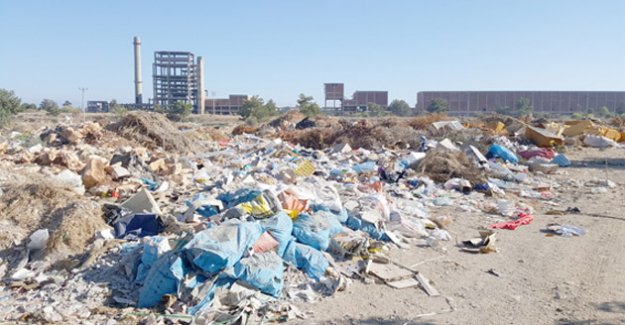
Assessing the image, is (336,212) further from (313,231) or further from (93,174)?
(93,174)

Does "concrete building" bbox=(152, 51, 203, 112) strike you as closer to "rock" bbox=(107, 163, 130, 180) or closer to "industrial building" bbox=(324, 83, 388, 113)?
"industrial building" bbox=(324, 83, 388, 113)

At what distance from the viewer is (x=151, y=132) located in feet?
44.6

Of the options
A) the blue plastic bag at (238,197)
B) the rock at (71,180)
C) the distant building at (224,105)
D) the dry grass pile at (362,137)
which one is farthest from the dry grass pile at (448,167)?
the distant building at (224,105)

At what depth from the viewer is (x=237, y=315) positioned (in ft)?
11.6

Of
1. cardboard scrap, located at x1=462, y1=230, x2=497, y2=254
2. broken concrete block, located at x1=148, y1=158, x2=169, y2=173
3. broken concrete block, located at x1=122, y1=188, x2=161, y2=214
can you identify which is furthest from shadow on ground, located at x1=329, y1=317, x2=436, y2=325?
broken concrete block, located at x1=148, y1=158, x2=169, y2=173

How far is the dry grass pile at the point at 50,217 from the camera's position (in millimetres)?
4625

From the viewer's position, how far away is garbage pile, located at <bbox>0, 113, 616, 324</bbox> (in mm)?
3781

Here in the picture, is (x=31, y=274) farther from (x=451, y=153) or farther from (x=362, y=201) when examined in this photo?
(x=451, y=153)

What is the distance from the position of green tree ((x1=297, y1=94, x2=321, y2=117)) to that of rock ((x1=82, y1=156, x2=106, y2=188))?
2843 cm

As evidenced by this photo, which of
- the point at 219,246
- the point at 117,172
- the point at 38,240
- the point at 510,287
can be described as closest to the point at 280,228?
the point at 219,246

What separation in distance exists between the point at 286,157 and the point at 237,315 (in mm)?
8502

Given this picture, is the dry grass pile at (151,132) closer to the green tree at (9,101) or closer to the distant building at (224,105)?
the green tree at (9,101)

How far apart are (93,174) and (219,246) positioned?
451cm

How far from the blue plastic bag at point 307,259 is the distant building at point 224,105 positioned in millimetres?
54451
